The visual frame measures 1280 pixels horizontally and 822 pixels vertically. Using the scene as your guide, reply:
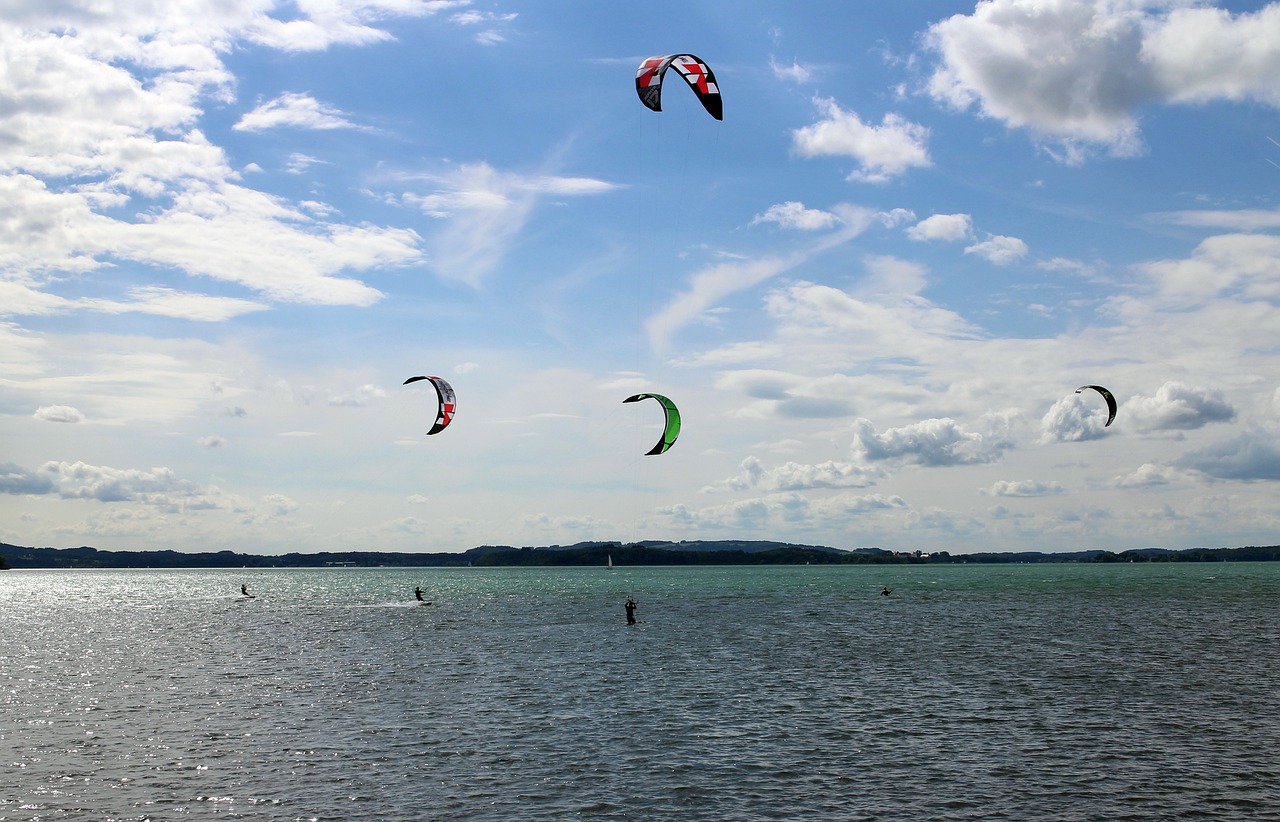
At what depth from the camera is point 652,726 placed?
2764 cm

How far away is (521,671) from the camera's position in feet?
128

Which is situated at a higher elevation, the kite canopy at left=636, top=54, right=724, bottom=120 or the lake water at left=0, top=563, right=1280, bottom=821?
the kite canopy at left=636, top=54, right=724, bottom=120

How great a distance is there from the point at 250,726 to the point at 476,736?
274 inches

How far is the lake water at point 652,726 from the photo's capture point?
20.2 meters

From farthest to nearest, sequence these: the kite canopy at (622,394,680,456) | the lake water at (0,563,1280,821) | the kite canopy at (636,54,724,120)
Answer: the kite canopy at (622,394,680,456), the kite canopy at (636,54,724,120), the lake water at (0,563,1280,821)

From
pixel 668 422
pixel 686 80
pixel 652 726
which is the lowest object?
pixel 652 726

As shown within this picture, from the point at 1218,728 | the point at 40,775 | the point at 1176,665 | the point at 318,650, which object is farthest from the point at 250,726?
the point at 1176,665

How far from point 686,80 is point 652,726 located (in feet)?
66.2

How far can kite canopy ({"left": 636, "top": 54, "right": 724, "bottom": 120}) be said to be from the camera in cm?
3045

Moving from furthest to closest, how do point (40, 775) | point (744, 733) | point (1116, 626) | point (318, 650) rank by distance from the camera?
1. point (1116, 626)
2. point (318, 650)
3. point (744, 733)
4. point (40, 775)

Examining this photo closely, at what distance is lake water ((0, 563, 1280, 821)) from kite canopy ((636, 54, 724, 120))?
18.8 m

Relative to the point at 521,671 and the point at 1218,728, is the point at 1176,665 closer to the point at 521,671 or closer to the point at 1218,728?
the point at 1218,728

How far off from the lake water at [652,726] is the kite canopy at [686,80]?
61.6 feet

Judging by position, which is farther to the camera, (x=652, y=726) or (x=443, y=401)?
(x=443, y=401)
